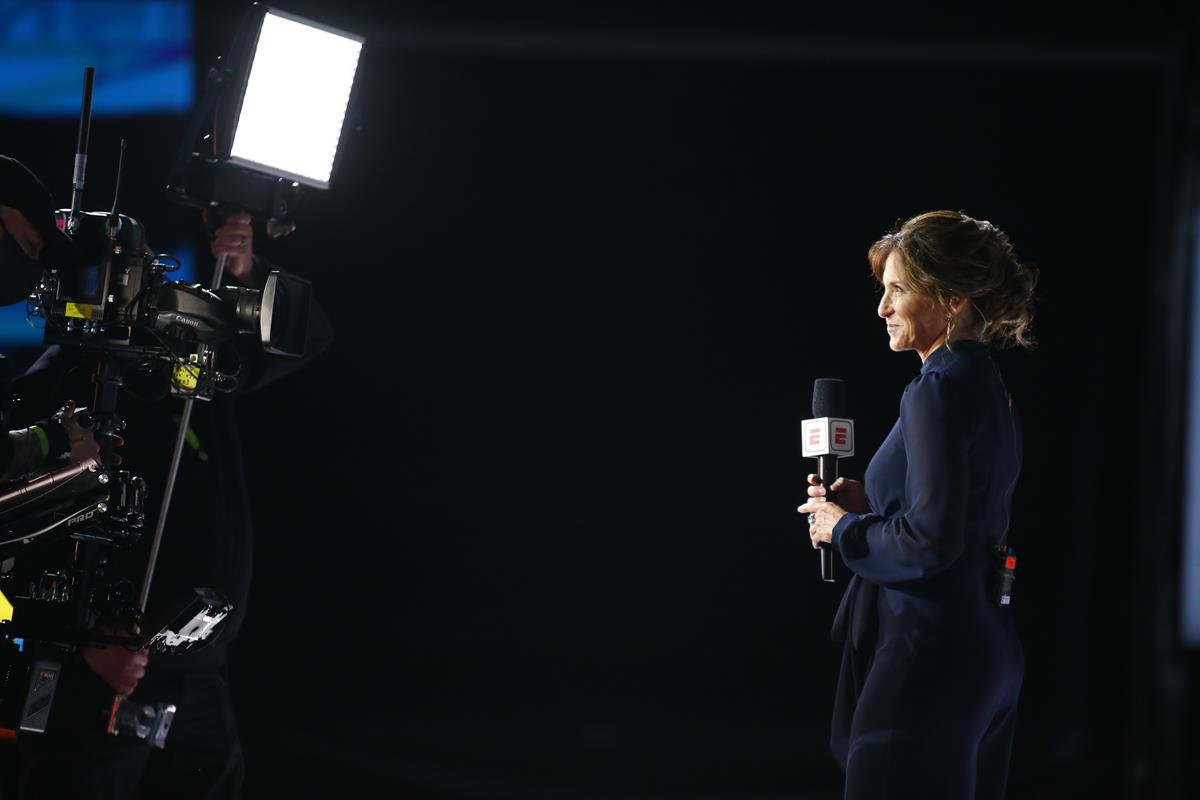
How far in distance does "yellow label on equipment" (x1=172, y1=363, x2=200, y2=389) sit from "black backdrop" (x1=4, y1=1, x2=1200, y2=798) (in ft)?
6.60

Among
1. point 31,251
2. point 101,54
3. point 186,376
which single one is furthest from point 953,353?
point 101,54

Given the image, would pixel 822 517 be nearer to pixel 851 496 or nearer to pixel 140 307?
pixel 851 496

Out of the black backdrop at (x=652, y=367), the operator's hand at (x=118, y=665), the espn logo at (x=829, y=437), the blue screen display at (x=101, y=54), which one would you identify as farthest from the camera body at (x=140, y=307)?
the black backdrop at (x=652, y=367)

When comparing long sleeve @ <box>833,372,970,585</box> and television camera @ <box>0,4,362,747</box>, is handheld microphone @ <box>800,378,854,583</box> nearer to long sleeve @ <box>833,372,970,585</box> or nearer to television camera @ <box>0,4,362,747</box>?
long sleeve @ <box>833,372,970,585</box>

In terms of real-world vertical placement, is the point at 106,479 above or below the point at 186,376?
below

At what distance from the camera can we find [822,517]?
6.10ft

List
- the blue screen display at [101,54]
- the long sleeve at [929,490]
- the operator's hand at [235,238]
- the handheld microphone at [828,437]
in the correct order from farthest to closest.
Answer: the blue screen display at [101,54], the operator's hand at [235,238], the handheld microphone at [828,437], the long sleeve at [929,490]

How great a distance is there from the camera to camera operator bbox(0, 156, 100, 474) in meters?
1.78

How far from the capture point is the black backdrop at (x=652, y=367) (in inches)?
155

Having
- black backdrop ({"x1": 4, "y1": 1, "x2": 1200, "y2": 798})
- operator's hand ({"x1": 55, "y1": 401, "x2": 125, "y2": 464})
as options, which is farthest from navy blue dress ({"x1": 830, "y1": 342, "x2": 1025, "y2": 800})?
black backdrop ({"x1": 4, "y1": 1, "x2": 1200, "y2": 798})

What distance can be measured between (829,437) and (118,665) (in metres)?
1.21

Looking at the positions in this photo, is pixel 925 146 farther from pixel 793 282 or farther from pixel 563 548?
pixel 563 548

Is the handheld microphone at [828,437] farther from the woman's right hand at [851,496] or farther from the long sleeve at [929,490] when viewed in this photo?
the long sleeve at [929,490]

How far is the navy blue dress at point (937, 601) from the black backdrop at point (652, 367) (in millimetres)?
2175
